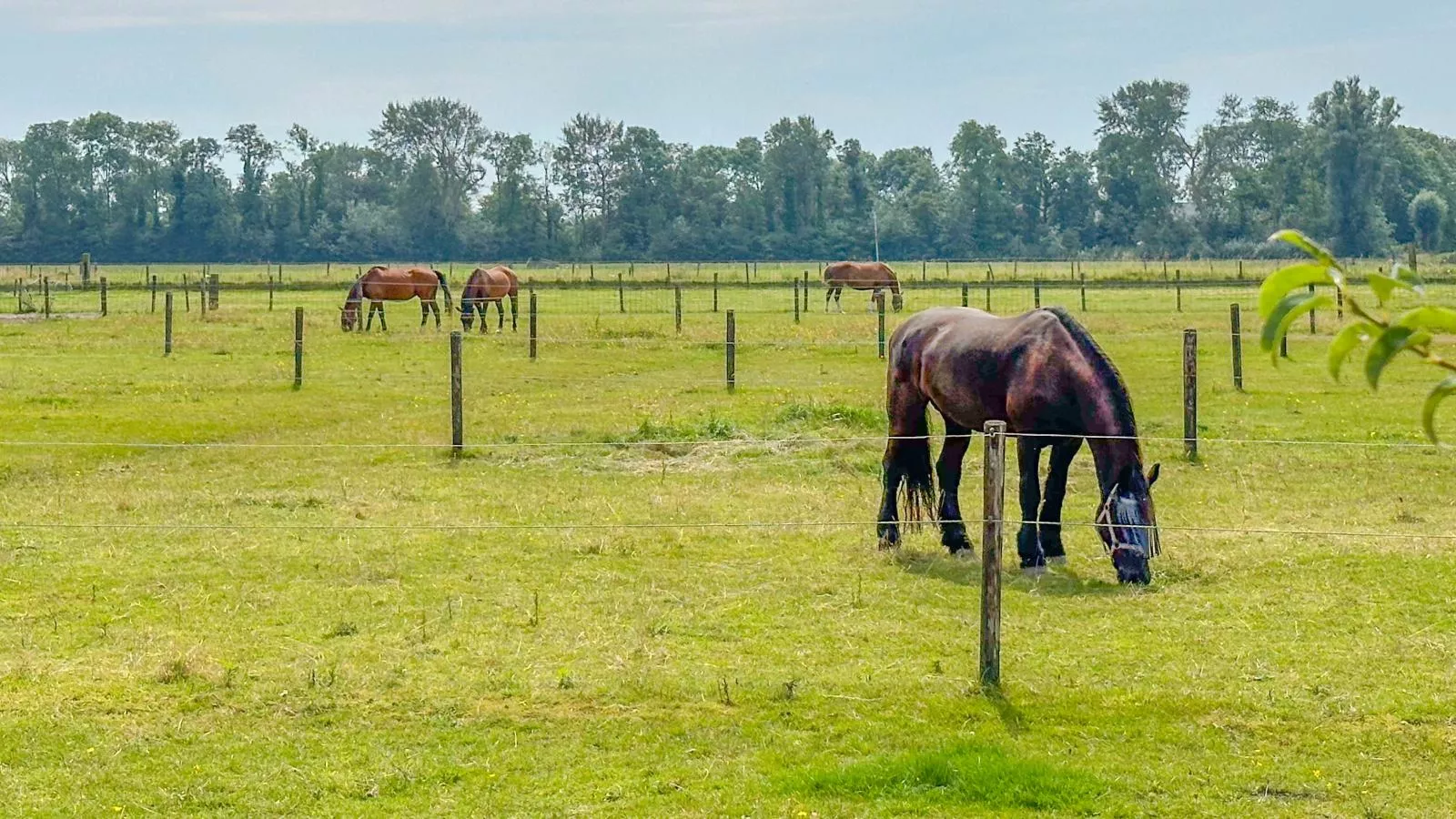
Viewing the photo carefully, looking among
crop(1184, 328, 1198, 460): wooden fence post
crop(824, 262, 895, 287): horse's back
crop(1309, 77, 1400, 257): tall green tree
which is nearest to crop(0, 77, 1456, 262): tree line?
crop(1309, 77, 1400, 257): tall green tree

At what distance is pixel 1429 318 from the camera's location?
1496mm

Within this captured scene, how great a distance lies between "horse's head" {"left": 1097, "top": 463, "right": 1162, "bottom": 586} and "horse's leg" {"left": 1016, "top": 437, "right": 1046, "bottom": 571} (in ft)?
1.39

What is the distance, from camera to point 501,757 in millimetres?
6762

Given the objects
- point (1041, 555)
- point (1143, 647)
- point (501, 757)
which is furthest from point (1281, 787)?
point (1041, 555)

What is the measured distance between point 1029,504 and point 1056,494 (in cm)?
36

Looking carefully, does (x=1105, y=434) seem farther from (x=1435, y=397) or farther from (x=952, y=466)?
(x=1435, y=397)

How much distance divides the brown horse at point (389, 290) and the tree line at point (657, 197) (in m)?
57.0

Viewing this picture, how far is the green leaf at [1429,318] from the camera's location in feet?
4.71

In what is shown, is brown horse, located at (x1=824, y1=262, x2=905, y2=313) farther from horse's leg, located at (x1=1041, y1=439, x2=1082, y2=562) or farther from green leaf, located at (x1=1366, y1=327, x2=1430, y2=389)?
green leaf, located at (x1=1366, y1=327, x2=1430, y2=389)

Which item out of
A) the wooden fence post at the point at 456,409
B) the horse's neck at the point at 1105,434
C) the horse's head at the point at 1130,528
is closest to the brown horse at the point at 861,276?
the wooden fence post at the point at 456,409

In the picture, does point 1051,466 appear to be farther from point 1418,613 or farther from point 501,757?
point 501,757

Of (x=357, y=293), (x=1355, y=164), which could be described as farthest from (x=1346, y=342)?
(x=1355, y=164)

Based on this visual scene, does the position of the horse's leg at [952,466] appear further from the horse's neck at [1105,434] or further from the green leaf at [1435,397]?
the green leaf at [1435,397]

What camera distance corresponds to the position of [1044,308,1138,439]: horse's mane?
10250 mm
